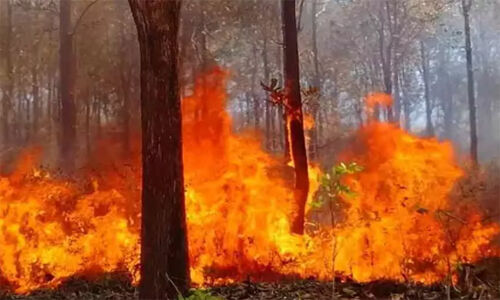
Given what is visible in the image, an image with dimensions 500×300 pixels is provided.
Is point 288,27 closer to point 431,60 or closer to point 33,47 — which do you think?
point 431,60

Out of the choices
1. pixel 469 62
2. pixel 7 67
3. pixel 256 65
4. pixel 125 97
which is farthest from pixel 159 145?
pixel 7 67

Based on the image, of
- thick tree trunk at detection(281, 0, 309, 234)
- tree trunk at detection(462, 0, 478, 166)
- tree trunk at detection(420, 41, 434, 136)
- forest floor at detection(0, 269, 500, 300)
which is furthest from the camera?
tree trunk at detection(420, 41, 434, 136)

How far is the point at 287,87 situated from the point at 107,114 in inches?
222

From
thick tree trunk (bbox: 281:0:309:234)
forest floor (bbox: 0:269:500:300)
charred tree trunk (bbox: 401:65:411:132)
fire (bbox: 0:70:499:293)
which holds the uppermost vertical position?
charred tree trunk (bbox: 401:65:411:132)

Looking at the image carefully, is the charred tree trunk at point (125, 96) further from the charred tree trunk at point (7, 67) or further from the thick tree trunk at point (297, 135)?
the thick tree trunk at point (297, 135)

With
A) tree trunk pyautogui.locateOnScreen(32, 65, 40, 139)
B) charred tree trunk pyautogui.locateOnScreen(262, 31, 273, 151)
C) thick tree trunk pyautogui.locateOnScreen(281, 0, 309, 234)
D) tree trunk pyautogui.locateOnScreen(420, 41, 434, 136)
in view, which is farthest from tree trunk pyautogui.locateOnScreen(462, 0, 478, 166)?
tree trunk pyautogui.locateOnScreen(32, 65, 40, 139)

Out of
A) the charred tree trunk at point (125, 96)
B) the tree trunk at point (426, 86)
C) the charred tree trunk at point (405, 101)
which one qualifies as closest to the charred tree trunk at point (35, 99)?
the charred tree trunk at point (125, 96)

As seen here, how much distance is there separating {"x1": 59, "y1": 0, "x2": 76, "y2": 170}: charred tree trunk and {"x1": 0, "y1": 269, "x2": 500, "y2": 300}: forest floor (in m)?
4.48

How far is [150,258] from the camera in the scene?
6.56 m

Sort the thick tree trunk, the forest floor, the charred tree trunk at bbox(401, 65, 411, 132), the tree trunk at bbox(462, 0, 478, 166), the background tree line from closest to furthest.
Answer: the forest floor, the thick tree trunk, the background tree line, the tree trunk at bbox(462, 0, 478, 166), the charred tree trunk at bbox(401, 65, 411, 132)

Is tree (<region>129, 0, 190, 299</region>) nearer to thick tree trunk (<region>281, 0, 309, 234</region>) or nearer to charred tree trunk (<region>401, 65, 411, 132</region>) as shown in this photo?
thick tree trunk (<region>281, 0, 309, 234</region>)

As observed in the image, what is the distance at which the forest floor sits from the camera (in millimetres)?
6590

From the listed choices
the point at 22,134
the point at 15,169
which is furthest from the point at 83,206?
the point at 22,134

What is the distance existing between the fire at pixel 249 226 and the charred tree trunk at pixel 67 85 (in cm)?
360
